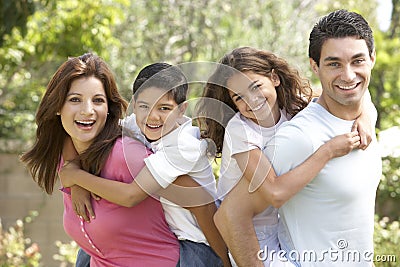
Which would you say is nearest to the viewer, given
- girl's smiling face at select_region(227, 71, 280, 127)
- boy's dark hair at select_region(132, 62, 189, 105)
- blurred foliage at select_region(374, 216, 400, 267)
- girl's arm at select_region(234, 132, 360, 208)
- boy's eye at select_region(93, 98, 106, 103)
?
girl's arm at select_region(234, 132, 360, 208)

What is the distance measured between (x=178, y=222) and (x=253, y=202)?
34 cm

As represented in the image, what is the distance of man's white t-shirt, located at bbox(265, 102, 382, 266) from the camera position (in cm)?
253

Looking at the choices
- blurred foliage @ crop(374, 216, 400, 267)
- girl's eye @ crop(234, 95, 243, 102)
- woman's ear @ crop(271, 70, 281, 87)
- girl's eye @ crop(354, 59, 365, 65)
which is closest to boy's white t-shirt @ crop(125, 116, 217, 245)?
girl's eye @ crop(234, 95, 243, 102)

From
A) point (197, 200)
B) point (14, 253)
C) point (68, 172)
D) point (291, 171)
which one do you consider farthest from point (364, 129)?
point (14, 253)

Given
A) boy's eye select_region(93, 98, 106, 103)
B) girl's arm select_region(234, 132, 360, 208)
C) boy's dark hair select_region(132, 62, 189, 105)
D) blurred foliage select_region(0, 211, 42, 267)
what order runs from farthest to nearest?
1. blurred foliage select_region(0, 211, 42, 267)
2. boy's eye select_region(93, 98, 106, 103)
3. boy's dark hair select_region(132, 62, 189, 105)
4. girl's arm select_region(234, 132, 360, 208)

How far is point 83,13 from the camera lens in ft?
23.8

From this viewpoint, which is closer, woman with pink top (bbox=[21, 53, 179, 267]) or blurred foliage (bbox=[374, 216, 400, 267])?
woman with pink top (bbox=[21, 53, 179, 267])

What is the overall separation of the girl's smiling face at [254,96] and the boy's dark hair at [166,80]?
0.20 metres

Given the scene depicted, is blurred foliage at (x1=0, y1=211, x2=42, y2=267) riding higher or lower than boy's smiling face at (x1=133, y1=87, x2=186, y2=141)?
lower

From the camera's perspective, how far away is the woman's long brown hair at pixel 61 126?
286cm

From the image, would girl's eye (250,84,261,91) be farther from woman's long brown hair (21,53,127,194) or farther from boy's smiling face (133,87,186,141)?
woman's long brown hair (21,53,127,194)

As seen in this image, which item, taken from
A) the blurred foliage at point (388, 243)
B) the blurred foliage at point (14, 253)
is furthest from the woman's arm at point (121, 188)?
the blurred foliage at point (14, 253)

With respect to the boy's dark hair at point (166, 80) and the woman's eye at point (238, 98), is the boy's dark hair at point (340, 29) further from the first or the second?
the boy's dark hair at point (166, 80)

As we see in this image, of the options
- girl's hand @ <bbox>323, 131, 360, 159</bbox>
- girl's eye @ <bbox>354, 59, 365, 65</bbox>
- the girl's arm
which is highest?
girl's eye @ <bbox>354, 59, 365, 65</bbox>
